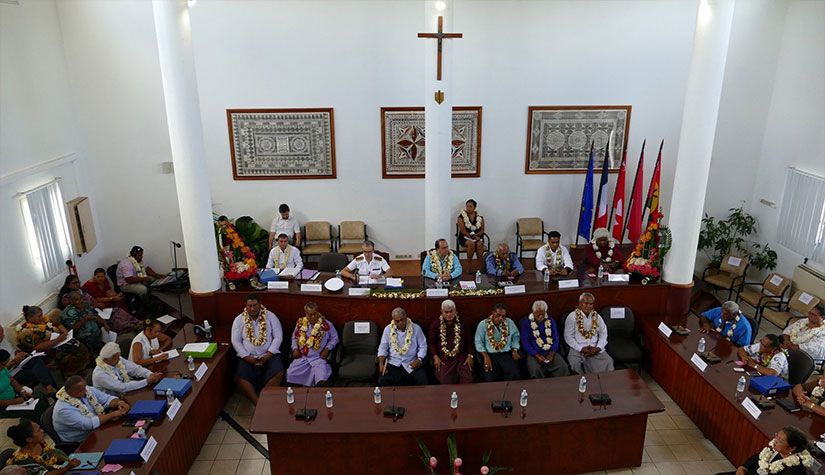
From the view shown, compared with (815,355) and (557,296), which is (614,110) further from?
(815,355)

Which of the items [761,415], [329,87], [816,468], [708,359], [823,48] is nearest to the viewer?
[816,468]

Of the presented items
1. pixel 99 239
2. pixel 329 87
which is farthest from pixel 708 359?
pixel 99 239

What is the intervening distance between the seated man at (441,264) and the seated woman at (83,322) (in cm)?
440

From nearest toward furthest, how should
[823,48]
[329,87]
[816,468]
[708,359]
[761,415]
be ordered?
[816,468] → [761,415] → [708,359] → [823,48] → [329,87]

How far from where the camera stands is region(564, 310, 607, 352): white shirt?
7.29 m

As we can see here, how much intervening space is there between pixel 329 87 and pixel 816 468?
8200 mm

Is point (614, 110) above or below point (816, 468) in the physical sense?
above

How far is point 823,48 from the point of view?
883cm

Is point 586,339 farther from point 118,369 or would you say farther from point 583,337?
point 118,369

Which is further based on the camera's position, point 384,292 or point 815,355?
point 384,292

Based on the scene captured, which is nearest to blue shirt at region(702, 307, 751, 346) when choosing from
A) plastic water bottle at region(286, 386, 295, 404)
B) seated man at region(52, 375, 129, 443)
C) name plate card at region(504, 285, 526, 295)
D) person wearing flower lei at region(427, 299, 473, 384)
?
name plate card at region(504, 285, 526, 295)

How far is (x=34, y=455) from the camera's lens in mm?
4879

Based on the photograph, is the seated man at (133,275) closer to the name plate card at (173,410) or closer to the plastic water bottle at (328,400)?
the name plate card at (173,410)

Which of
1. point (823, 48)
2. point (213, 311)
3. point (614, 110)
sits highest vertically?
point (823, 48)
